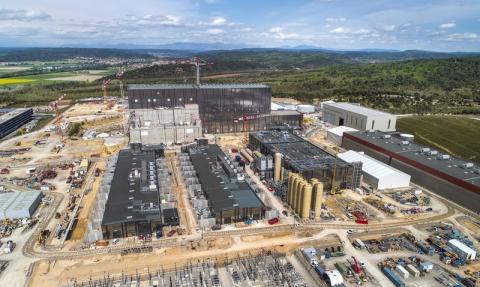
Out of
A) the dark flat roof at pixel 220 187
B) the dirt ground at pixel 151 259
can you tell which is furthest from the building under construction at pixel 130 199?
the dark flat roof at pixel 220 187

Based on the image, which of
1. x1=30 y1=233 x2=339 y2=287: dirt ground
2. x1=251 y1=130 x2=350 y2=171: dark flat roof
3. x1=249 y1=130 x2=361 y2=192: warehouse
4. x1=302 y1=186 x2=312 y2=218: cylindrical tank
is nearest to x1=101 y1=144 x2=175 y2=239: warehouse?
x1=30 y1=233 x2=339 y2=287: dirt ground

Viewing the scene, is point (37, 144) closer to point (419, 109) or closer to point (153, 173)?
point (153, 173)

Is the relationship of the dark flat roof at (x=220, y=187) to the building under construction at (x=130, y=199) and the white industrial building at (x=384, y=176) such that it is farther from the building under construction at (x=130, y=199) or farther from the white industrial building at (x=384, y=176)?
the white industrial building at (x=384, y=176)

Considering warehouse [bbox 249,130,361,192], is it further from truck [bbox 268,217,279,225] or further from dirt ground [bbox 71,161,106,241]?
dirt ground [bbox 71,161,106,241]

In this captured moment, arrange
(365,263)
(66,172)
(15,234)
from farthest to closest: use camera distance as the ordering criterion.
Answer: (66,172)
(15,234)
(365,263)

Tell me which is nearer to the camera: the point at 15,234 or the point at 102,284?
the point at 102,284

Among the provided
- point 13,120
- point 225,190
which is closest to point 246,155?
point 225,190

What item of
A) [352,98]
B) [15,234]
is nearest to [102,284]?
[15,234]
